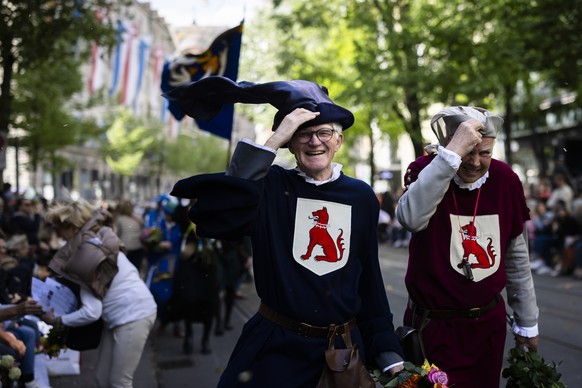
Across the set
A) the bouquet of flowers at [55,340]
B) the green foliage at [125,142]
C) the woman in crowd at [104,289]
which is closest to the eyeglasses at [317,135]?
the woman in crowd at [104,289]

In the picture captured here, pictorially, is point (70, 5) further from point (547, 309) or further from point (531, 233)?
point (531, 233)

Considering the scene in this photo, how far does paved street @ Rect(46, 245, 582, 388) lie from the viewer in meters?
6.64

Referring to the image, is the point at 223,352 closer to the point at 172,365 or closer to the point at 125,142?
the point at 172,365

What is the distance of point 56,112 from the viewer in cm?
2305

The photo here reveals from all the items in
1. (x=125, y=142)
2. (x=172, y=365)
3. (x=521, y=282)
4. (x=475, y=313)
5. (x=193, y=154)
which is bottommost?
(x=193, y=154)

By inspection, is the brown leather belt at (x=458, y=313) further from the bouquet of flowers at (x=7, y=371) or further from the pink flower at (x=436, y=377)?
the bouquet of flowers at (x=7, y=371)

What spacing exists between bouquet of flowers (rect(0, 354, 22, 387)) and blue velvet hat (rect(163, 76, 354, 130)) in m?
2.62

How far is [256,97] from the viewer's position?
9.33 feet

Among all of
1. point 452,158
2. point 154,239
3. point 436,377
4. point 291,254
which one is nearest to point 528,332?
point 436,377

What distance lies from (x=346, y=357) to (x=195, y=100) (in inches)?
48.0

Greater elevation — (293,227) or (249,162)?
(249,162)

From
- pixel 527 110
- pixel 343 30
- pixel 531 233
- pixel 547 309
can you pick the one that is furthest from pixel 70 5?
pixel 527 110

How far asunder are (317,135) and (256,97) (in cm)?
29

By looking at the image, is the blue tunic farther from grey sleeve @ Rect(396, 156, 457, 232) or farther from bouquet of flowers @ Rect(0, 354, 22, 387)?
bouquet of flowers @ Rect(0, 354, 22, 387)
